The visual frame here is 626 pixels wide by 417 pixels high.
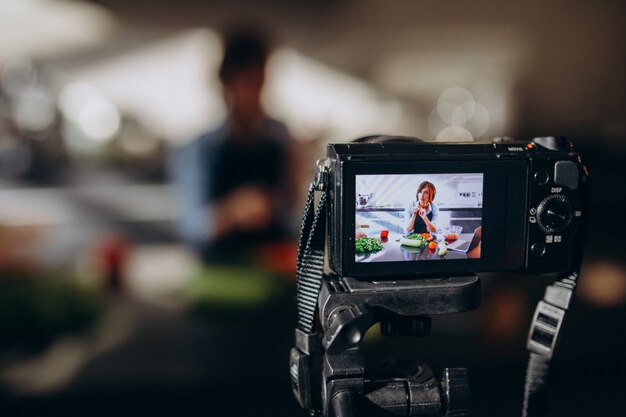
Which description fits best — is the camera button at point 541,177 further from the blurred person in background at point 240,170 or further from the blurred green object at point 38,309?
the blurred green object at point 38,309

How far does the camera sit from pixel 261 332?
7.09 feet

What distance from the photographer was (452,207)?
0.98 metres

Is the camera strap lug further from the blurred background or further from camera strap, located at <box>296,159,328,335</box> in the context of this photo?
the blurred background

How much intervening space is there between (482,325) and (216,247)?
141 centimetres

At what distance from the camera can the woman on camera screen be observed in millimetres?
964

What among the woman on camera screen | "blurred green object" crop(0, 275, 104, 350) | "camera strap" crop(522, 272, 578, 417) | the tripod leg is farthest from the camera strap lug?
"blurred green object" crop(0, 275, 104, 350)

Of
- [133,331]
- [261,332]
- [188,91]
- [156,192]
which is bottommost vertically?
[133,331]

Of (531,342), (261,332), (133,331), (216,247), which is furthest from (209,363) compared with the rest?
(531,342)

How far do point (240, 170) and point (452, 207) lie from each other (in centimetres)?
125

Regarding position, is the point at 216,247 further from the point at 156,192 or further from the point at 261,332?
the point at 156,192

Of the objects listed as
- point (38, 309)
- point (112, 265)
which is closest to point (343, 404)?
point (38, 309)

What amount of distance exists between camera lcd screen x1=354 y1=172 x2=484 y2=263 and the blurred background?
6.06 feet

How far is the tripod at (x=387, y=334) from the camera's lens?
94 centimetres

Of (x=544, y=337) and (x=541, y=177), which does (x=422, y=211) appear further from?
(x=544, y=337)
